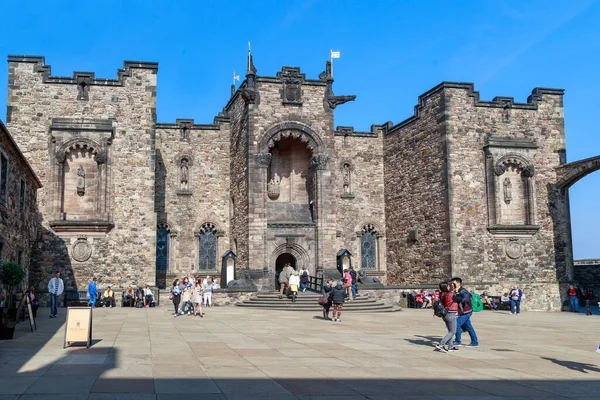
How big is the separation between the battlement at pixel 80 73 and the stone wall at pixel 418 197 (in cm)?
1350

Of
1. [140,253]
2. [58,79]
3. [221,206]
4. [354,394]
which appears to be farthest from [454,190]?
[354,394]

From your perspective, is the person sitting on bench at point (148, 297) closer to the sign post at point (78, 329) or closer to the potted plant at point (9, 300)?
the potted plant at point (9, 300)

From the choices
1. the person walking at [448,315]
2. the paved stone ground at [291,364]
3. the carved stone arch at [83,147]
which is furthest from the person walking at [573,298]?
the carved stone arch at [83,147]

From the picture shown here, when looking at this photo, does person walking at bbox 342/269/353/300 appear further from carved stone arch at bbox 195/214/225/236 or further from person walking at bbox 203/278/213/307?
carved stone arch at bbox 195/214/225/236

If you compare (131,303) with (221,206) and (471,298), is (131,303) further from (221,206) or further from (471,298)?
(471,298)

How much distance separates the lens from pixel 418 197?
31.7 meters

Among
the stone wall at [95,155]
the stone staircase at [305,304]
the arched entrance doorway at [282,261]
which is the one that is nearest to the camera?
the stone staircase at [305,304]

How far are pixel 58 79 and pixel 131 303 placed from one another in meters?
10.6

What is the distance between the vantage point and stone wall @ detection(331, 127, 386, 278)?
34.7 meters

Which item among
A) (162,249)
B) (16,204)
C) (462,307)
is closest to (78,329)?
(462,307)

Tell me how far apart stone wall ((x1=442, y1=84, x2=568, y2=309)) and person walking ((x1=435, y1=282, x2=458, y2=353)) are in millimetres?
16771

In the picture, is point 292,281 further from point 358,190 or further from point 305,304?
point 358,190

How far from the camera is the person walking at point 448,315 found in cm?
1225

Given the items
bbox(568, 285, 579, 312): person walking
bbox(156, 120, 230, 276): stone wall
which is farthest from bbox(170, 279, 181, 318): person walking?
bbox(568, 285, 579, 312): person walking
